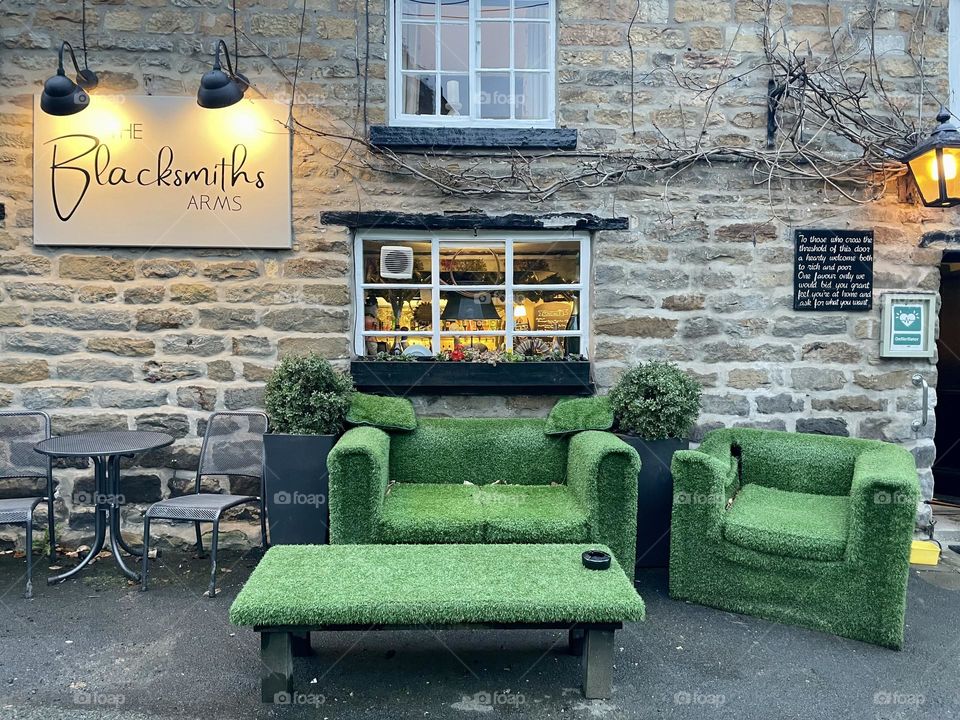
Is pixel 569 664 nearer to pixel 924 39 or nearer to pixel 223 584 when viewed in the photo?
pixel 223 584

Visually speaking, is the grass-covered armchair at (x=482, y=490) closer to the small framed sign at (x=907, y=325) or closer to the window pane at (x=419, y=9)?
the small framed sign at (x=907, y=325)

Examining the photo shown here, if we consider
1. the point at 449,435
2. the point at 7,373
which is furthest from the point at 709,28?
the point at 7,373

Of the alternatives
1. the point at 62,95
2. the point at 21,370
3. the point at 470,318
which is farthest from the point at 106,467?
the point at 470,318

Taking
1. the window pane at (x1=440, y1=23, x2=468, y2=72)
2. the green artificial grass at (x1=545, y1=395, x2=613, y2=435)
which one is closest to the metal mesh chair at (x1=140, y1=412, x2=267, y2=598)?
the green artificial grass at (x1=545, y1=395, x2=613, y2=435)

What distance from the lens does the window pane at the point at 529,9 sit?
476 centimetres

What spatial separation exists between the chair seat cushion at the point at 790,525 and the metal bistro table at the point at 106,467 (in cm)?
331

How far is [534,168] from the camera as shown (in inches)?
184

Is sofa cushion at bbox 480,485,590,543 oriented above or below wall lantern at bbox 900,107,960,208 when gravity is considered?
below

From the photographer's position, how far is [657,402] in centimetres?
415

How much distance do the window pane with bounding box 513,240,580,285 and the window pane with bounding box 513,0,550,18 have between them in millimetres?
1592

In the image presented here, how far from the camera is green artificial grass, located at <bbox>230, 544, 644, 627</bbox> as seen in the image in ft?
8.36

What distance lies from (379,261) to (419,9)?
1.79 metres

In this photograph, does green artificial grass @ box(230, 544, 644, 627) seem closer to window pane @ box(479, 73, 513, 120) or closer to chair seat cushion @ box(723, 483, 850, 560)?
chair seat cushion @ box(723, 483, 850, 560)

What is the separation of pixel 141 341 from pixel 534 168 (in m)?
2.89
